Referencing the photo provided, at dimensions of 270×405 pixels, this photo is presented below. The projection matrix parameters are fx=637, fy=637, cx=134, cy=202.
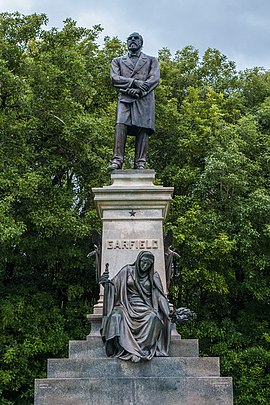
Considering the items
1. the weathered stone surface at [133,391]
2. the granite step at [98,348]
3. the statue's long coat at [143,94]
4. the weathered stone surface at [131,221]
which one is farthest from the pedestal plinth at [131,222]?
the weathered stone surface at [133,391]

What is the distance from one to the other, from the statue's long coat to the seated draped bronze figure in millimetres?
2816

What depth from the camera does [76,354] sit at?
9.12 metres

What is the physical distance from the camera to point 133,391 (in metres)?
8.24

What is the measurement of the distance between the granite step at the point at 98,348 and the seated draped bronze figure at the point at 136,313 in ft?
1.09

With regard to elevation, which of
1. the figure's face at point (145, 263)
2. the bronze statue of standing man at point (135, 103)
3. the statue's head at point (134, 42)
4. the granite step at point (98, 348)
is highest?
the statue's head at point (134, 42)

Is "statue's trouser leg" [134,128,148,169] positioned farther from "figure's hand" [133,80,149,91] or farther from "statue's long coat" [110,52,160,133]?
"figure's hand" [133,80,149,91]

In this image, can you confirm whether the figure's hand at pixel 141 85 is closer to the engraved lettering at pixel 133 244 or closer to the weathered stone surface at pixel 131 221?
the weathered stone surface at pixel 131 221

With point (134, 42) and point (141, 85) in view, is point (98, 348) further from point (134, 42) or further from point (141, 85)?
point (134, 42)

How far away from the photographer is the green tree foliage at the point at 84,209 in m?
15.9

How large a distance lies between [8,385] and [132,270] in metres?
7.44

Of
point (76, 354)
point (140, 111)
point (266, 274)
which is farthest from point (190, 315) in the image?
point (266, 274)

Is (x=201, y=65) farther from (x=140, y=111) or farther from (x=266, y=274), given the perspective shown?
(x=140, y=111)

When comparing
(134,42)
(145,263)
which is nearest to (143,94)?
(134,42)

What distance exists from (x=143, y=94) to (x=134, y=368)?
4.72m
